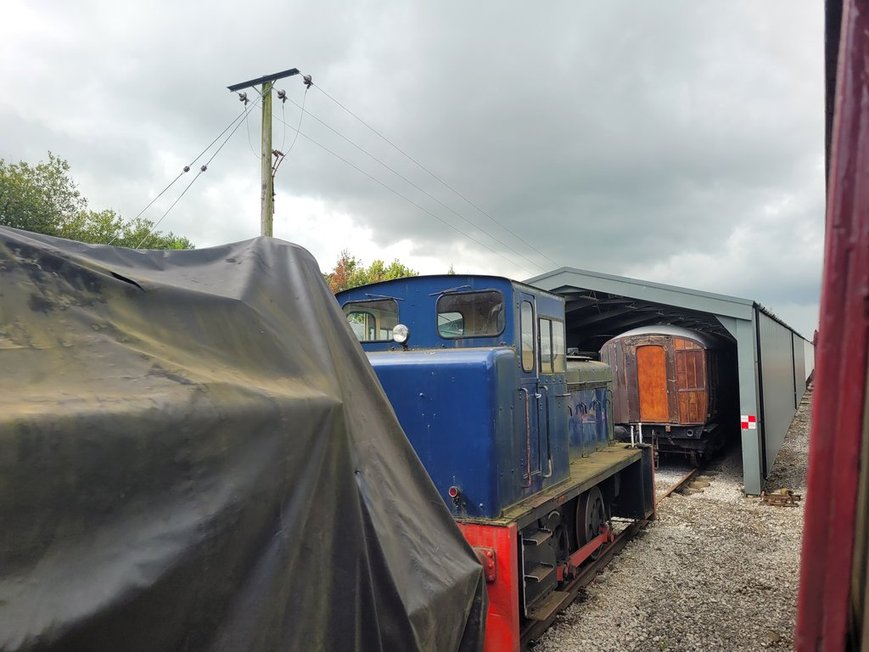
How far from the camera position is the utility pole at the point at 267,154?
12.6 metres

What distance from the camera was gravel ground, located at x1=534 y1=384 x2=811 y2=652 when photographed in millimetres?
5184

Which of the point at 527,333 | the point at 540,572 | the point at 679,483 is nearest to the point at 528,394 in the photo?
the point at 527,333

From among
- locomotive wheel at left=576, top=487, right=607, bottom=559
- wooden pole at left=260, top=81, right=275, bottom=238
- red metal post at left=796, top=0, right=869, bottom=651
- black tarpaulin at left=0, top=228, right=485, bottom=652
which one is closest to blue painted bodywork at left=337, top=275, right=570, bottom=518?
locomotive wheel at left=576, top=487, right=607, bottom=559

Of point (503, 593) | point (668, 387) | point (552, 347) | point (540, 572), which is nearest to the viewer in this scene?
point (503, 593)

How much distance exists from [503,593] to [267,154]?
11074 mm

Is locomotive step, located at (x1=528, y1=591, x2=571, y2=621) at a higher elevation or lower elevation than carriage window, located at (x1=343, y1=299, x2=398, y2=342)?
lower

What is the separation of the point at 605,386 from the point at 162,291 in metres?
7.84

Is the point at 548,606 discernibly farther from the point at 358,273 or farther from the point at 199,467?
the point at 358,273

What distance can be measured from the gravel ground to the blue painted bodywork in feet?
4.63

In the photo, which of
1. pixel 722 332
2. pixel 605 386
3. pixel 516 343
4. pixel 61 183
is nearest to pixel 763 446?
pixel 605 386

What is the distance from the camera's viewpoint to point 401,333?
535 centimetres

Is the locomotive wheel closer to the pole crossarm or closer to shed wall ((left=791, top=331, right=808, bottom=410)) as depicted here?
the pole crossarm

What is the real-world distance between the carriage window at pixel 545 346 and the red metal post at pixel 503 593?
1742mm

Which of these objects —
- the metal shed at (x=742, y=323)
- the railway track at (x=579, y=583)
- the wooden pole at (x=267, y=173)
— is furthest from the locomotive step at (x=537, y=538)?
the wooden pole at (x=267, y=173)
